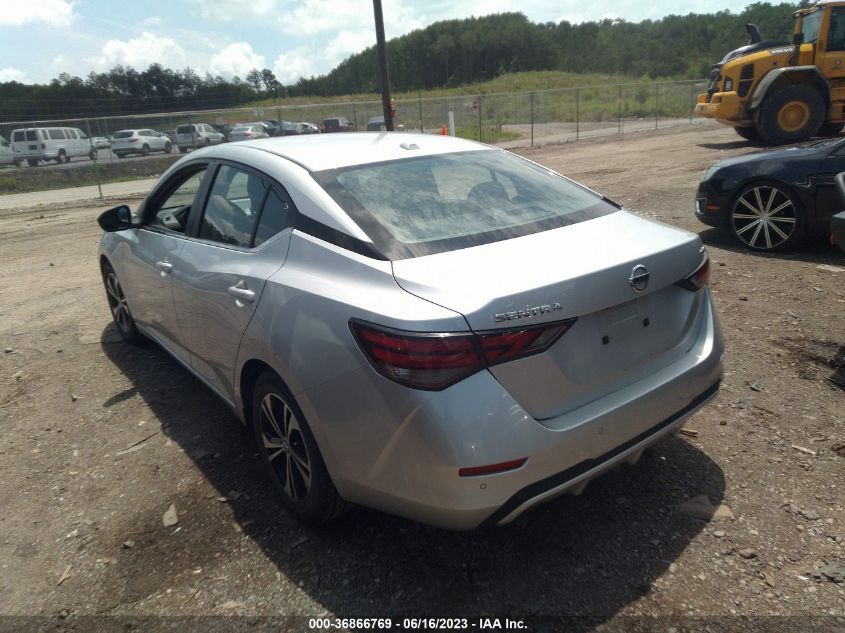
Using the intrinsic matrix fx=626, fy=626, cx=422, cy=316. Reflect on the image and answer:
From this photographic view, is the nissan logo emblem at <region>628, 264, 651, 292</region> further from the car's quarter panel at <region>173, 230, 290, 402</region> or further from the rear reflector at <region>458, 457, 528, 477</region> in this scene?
the car's quarter panel at <region>173, 230, 290, 402</region>

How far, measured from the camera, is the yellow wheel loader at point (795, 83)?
14.3m

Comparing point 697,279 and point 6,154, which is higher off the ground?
point 6,154

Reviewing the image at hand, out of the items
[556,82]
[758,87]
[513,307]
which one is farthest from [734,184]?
[556,82]

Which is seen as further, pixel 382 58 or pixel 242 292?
pixel 382 58

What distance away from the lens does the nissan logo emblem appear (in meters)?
2.37

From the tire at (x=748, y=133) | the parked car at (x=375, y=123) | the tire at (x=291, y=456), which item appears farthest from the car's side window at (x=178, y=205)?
the parked car at (x=375, y=123)

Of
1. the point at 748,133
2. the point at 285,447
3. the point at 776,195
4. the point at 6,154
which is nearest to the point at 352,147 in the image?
the point at 285,447

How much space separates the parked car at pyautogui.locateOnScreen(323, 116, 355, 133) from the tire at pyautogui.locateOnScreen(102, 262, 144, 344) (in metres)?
21.7

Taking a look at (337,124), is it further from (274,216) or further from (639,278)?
(639,278)

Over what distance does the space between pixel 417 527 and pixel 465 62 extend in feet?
400

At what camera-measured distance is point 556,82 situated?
65688 millimetres

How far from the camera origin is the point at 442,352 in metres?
2.05

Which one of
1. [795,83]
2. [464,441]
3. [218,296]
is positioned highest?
[795,83]

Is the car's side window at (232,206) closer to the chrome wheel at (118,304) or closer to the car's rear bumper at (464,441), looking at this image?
the car's rear bumper at (464,441)
